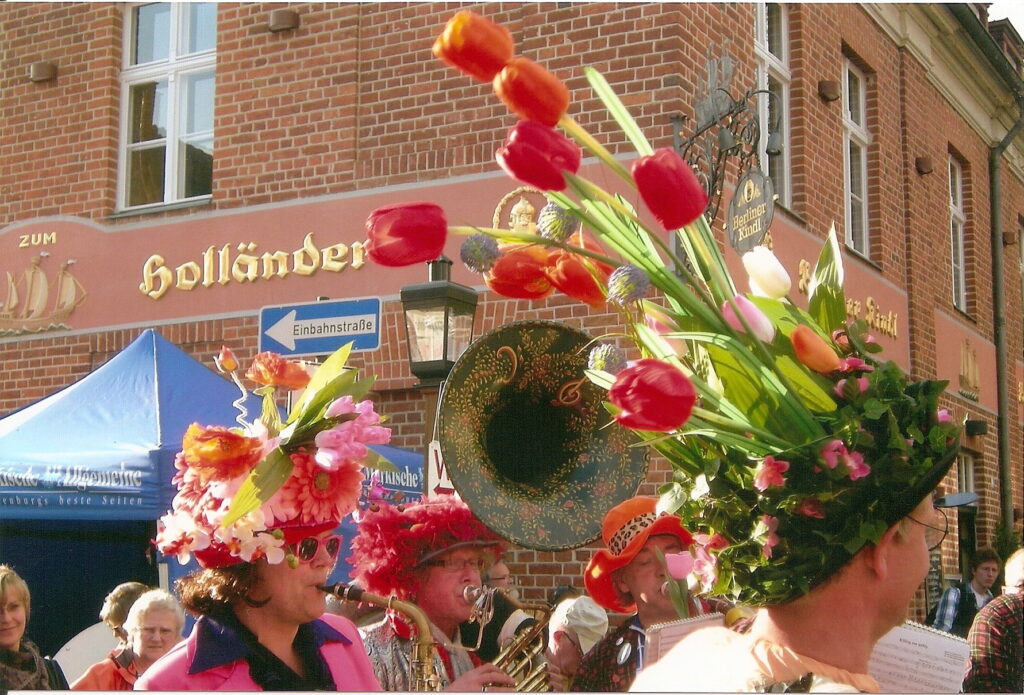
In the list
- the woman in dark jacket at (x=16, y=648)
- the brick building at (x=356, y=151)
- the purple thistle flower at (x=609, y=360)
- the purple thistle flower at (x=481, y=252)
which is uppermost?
the brick building at (x=356, y=151)

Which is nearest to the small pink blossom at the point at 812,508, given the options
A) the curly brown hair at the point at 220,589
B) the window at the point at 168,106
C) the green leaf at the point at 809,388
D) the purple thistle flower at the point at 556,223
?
the green leaf at the point at 809,388

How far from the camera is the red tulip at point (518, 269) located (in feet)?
7.36

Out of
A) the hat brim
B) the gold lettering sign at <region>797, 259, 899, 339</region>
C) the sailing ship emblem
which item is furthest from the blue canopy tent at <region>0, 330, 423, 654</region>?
the gold lettering sign at <region>797, 259, 899, 339</region>

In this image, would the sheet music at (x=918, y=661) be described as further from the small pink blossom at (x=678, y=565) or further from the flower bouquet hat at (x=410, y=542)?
the flower bouquet hat at (x=410, y=542)

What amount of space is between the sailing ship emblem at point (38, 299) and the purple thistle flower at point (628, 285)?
25.0 feet

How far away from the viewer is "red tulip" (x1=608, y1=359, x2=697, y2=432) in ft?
5.71

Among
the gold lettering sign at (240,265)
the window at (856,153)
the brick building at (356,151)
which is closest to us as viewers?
the brick building at (356,151)

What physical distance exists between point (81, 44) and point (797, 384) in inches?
333

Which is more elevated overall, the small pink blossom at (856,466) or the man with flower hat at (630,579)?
the small pink blossom at (856,466)

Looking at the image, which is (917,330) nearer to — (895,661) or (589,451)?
(589,451)

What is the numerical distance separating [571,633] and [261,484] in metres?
2.07

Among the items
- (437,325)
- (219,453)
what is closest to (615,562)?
(219,453)

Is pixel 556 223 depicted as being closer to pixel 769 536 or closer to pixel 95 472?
pixel 769 536

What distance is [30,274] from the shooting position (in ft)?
29.9
